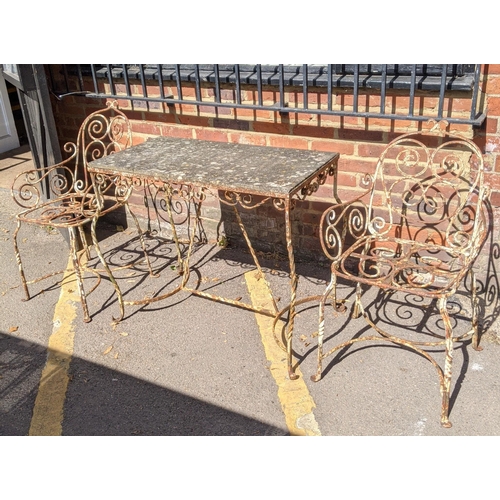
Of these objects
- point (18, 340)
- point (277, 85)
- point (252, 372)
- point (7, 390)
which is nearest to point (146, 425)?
point (252, 372)

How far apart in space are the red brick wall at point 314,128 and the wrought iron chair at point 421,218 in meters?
0.11

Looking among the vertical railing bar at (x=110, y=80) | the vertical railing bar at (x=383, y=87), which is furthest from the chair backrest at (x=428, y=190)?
the vertical railing bar at (x=110, y=80)

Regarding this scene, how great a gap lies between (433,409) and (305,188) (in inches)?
52.2

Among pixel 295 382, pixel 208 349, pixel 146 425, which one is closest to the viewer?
pixel 146 425

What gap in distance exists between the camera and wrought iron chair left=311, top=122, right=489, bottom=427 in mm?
3012

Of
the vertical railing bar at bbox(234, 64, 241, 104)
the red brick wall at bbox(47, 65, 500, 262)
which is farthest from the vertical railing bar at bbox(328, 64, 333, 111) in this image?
the vertical railing bar at bbox(234, 64, 241, 104)

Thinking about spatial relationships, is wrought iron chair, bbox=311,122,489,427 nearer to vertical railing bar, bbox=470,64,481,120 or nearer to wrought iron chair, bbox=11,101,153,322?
vertical railing bar, bbox=470,64,481,120

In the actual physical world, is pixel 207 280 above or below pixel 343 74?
below

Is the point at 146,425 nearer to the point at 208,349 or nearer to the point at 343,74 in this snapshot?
the point at 208,349

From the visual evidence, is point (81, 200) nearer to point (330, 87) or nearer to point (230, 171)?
point (230, 171)

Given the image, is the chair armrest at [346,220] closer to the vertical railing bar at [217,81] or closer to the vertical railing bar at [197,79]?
the vertical railing bar at [217,81]

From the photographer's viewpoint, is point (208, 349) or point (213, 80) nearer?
point (208, 349)

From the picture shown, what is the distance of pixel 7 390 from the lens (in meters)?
3.15

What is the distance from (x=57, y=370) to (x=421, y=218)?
2455 millimetres
